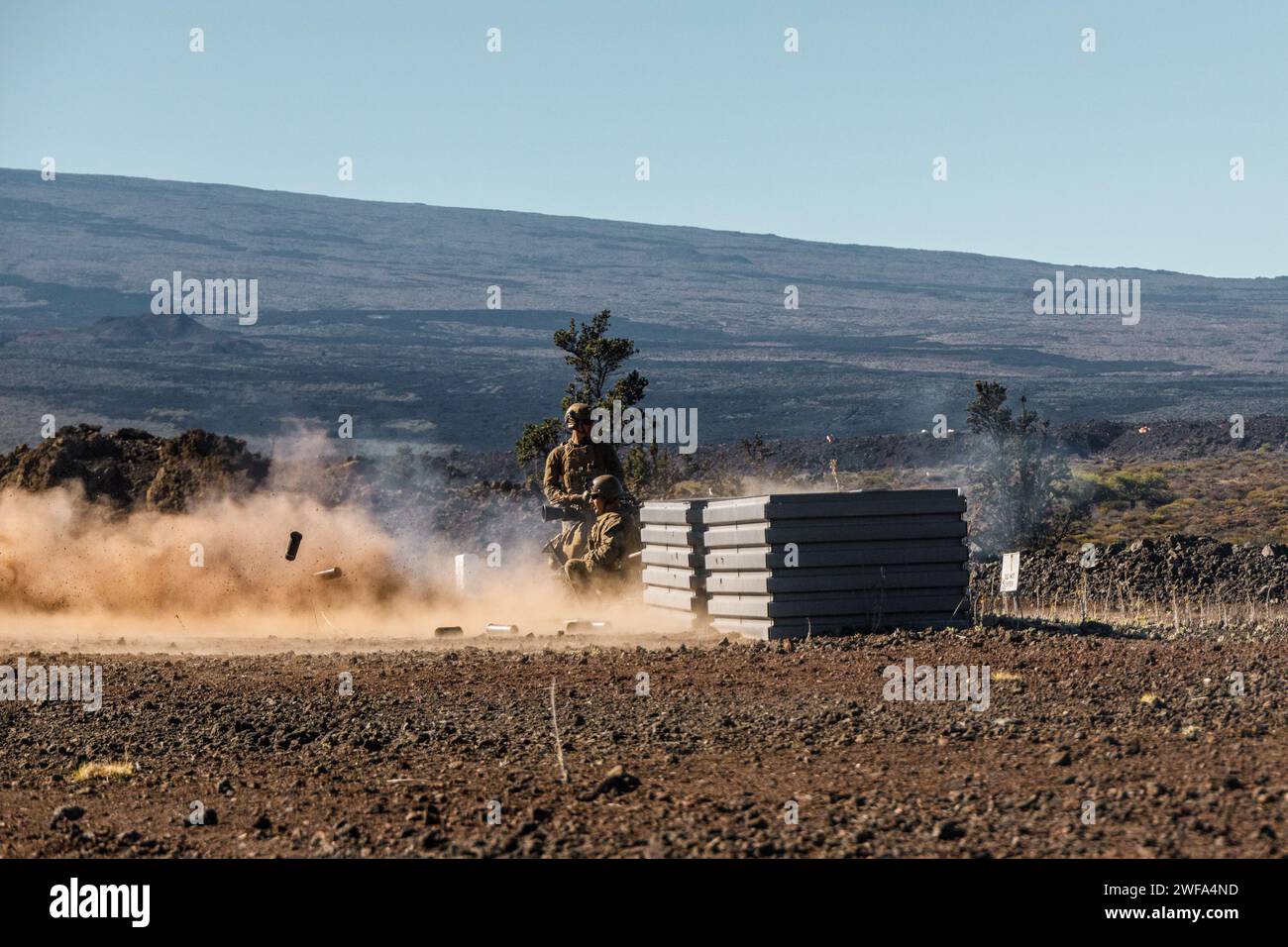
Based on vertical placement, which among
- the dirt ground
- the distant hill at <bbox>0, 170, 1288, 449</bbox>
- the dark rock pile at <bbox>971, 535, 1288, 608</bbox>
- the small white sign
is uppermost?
the distant hill at <bbox>0, 170, 1288, 449</bbox>

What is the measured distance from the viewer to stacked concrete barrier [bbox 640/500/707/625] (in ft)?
65.7

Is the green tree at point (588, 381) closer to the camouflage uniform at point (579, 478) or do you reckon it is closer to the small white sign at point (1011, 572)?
the camouflage uniform at point (579, 478)

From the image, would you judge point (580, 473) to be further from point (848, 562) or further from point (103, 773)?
point (103, 773)

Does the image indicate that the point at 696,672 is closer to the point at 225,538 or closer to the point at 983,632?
the point at 983,632

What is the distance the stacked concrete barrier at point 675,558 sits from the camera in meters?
20.0

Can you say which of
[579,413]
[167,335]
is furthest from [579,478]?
[167,335]

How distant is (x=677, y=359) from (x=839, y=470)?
251 feet

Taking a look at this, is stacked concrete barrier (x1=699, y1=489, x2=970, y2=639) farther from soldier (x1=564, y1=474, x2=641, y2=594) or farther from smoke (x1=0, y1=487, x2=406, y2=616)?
smoke (x1=0, y1=487, x2=406, y2=616)

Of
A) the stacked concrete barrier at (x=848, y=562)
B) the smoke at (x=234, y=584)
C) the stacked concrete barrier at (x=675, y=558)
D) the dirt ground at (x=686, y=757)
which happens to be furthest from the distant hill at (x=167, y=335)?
the dirt ground at (x=686, y=757)

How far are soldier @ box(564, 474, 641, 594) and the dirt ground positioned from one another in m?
5.91

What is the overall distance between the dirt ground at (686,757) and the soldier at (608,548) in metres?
5.91

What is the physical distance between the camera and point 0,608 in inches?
1034

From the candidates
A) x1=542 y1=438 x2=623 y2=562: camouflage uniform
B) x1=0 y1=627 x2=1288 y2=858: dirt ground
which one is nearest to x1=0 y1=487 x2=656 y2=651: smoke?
x1=542 y1=438 x2=623 y2=562: camouflage uniform
